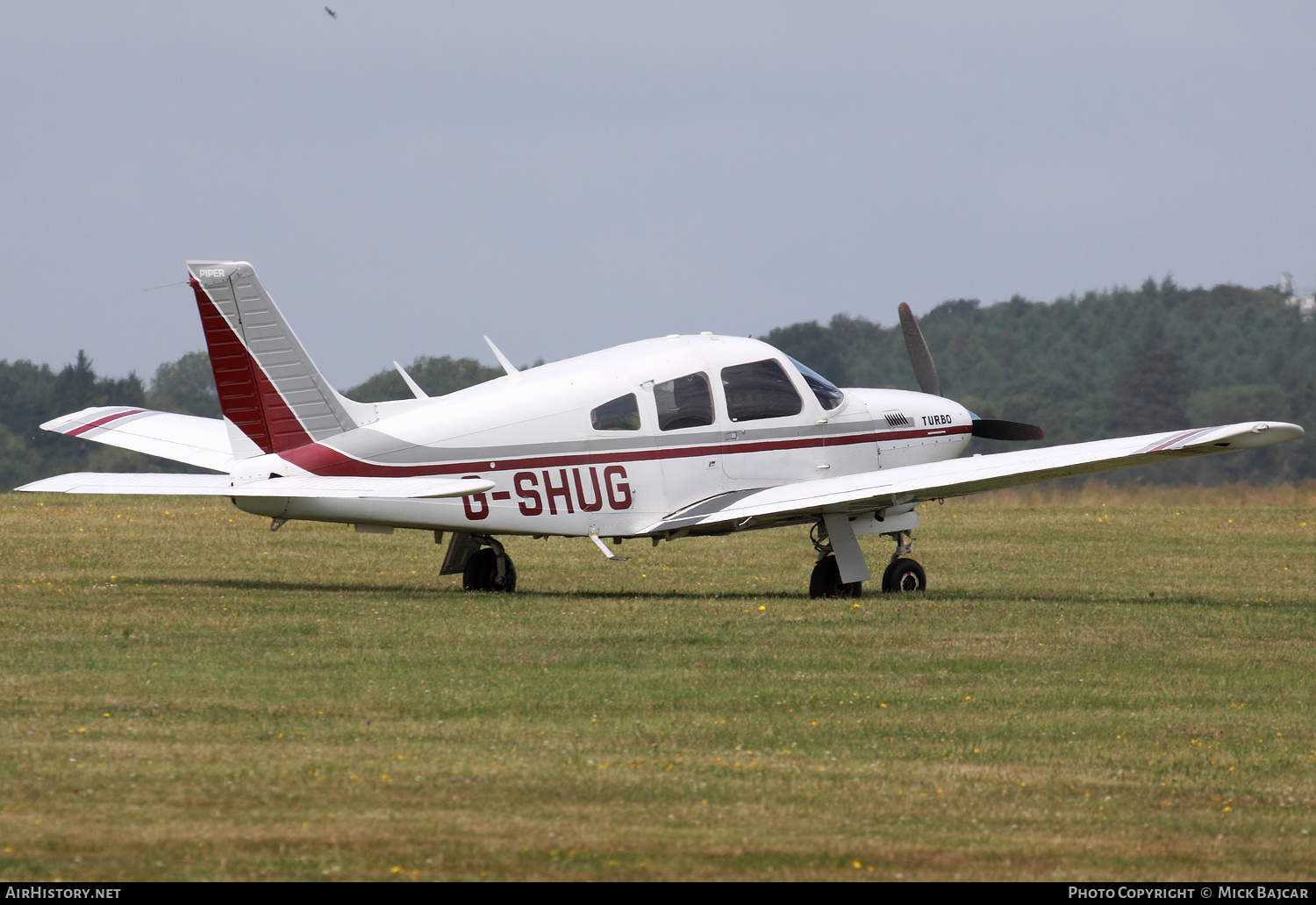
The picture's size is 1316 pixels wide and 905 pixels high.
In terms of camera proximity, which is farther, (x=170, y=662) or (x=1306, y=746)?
(x=170, y=662)

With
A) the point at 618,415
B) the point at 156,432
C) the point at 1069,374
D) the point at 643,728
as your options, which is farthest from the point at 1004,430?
the point at 1069,374

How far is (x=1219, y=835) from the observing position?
7508 mm

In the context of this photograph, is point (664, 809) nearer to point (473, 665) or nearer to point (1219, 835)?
point (1219, 835)

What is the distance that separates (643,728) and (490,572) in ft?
25.3

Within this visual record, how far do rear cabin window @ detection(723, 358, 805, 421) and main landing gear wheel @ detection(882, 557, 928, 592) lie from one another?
6.52 ft

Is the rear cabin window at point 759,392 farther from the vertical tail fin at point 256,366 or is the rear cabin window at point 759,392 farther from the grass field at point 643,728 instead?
the vertical tail fin at point 256,366

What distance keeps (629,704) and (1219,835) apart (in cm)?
412

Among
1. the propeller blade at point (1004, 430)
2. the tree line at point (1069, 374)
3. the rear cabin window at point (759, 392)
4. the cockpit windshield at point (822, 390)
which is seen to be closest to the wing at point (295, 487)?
the rear cabin window at point (759, 392)

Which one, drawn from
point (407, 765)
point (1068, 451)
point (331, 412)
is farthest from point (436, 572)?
point (407, 765)

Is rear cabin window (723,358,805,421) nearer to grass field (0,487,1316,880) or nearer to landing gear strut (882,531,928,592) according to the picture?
landing gear strut (882,531,928,592)

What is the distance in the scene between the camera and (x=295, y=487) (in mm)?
14969

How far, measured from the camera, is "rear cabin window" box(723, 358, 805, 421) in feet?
56.1
